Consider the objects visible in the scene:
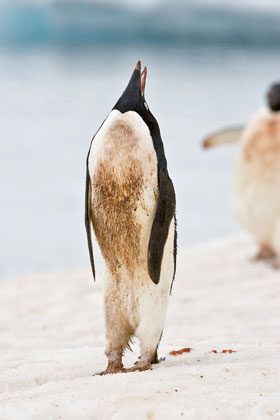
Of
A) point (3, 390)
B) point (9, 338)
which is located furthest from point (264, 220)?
point (3, 390)

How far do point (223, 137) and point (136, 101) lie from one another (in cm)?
387

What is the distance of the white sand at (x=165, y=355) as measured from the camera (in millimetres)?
1750

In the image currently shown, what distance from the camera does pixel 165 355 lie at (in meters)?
2.44

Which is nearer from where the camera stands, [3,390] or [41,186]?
[3,390]

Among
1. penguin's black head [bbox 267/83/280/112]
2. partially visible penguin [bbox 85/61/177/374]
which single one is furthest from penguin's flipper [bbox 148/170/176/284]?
penguin's black head [bbox 267/83/280/112]

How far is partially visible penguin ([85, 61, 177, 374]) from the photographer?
213cm

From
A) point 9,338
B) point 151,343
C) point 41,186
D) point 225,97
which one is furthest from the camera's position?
point 225,97

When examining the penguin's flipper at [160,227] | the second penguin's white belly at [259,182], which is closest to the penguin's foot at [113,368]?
the penguin's flipper at [160,227]

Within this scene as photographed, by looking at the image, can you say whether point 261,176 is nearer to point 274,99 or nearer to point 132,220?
point 274,99

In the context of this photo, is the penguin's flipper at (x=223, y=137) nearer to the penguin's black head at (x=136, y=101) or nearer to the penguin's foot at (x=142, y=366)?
the penguin's black head at (x=136, y=101)

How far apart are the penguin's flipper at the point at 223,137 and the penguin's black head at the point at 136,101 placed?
3.80 metres

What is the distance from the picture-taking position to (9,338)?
10.5 ft

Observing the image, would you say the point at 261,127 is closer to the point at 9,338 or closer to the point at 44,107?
the point at 9,338

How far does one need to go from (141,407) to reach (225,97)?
48285 mm
